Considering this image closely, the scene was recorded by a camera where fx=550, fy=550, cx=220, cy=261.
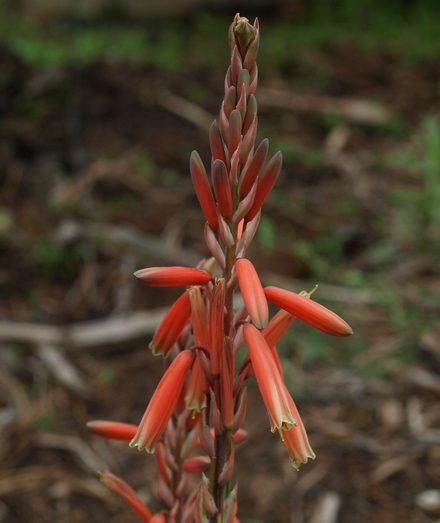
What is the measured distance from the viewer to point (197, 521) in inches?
48.4

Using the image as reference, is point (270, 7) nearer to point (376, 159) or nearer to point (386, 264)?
point (376, 159)

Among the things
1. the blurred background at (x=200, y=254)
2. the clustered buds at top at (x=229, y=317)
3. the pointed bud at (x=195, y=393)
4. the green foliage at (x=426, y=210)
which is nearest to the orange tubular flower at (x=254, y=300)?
the clustered buds at top at (x=229, y=317)

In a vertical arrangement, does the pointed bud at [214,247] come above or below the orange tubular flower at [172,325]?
above

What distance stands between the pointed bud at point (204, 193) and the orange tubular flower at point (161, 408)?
1.03 feet

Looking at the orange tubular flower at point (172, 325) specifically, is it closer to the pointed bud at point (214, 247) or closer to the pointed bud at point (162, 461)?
the pointed bud at point (214, 247)

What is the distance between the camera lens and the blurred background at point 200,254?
295 centimetres

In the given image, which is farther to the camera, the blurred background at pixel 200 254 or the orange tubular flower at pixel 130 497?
the blurred background at pixel 200 254

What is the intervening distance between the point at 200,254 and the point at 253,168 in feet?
12.2

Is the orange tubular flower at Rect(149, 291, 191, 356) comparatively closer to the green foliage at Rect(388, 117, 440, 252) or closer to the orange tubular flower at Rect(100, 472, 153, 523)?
the orange tubular flower at Rect(100, 472, 153, 523)

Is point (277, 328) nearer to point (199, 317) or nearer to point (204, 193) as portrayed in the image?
point (199, 317)

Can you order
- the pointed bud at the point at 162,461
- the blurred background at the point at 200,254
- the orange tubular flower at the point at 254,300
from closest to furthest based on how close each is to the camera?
1. the orange tubular flower at the point at 254,300
2. the pointed bud at the point at 162,461
3. the blurred background at the point at 200,254

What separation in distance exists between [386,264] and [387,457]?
213cm

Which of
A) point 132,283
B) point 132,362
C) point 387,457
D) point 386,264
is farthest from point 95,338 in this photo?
point 386,264

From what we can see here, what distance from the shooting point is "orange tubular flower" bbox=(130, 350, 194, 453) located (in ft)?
3.76
